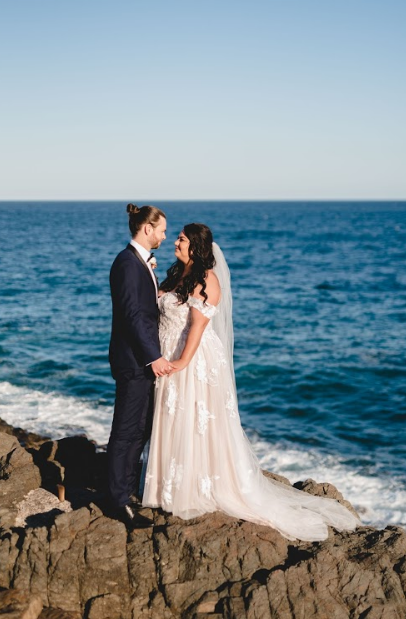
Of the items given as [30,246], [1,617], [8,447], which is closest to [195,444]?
[1,617]

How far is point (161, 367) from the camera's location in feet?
19.7

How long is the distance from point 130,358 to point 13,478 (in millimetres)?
2241

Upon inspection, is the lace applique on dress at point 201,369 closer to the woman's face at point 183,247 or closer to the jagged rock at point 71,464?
the woman's face at point 183,247

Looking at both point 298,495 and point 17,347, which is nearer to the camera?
point 298,495

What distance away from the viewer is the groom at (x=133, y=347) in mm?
5902

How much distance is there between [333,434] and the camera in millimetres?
16344

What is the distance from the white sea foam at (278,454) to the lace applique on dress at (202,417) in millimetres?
6855

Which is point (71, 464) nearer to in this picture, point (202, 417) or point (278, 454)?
point (202, 417)

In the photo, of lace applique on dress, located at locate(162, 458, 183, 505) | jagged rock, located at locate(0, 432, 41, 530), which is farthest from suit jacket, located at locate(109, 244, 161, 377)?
jagged rock, located at locate(0, 432, 41, 530)

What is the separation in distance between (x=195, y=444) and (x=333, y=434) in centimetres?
1070

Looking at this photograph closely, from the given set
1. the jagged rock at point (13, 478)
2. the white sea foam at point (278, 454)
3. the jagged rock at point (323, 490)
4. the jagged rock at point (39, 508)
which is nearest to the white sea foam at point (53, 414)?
the white sea foam at point (278, 454)

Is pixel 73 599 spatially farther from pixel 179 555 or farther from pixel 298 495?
pixel 298 495

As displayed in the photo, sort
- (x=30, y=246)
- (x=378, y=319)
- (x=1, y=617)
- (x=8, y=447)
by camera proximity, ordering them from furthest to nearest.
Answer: (x=30, y=246) → (x=378, y=319) → (x=8, y=447) → (x=1, y=617)

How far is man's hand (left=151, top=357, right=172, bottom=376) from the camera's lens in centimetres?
597
